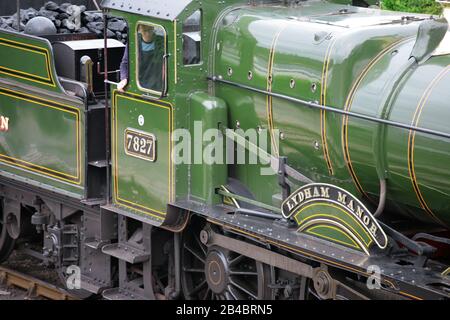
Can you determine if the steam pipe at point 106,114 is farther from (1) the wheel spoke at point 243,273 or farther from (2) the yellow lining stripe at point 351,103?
(2) the yellow lining stripe at point 351,103

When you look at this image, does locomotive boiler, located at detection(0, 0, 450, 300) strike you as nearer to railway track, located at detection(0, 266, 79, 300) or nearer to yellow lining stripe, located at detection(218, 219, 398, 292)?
yellow lining stripe, located at detection(218, 219, 398, 292)

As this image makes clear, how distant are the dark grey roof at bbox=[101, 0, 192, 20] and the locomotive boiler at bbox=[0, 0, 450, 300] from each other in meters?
0.02

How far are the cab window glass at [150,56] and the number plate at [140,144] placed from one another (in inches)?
16.2

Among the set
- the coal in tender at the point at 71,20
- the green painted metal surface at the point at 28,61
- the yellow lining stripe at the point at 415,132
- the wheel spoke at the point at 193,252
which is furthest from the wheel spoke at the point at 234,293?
the coal in tender at the point at 71,20

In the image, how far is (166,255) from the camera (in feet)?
28.7

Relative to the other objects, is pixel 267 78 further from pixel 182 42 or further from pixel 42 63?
pixel 42 63

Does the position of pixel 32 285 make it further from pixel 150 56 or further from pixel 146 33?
pixel 146 33

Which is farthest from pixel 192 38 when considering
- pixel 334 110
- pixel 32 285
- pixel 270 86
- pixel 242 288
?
pixel 32 285

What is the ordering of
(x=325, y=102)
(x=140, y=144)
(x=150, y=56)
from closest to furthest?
(x=325, y=102) < (x=150, y=56) < (x=140, y=144)

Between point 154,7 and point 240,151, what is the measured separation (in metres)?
1.38

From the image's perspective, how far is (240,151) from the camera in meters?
8.08

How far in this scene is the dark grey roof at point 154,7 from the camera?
25.8ft

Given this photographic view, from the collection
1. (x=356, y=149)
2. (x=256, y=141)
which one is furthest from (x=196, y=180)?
(x=356, y=149)

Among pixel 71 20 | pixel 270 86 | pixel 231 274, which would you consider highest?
pixel 270 86
